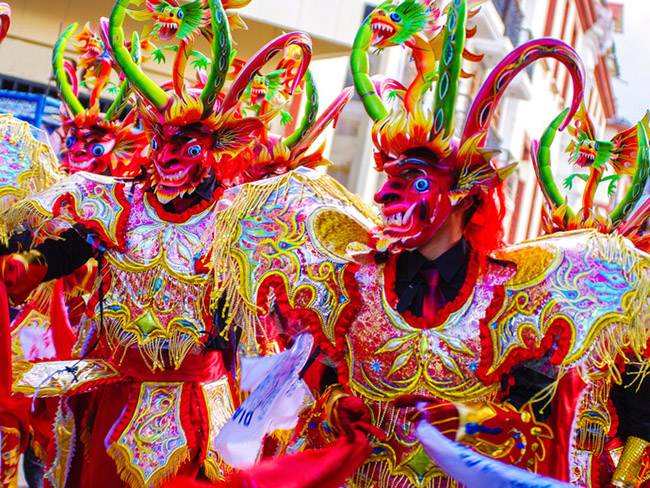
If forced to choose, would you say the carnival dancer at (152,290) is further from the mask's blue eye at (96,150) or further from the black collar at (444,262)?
the mask's blue eye at (96,150)

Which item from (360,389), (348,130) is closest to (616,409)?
(360,389)

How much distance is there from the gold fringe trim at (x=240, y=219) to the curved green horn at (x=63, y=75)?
8.64 ft

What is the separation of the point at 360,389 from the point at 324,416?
0.47 feet

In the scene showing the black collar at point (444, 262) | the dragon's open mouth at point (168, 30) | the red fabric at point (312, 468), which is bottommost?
the red fabric at point (312, 468)

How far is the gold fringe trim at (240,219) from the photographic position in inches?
112

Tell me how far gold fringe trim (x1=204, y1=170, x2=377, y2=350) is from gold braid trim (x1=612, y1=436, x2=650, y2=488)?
1.26 meters

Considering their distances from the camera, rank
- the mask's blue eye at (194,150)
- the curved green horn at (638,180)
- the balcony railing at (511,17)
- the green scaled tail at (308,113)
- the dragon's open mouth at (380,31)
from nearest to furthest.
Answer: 1. the dragon's open mouth at (380,31)
2. the mask's blue eye at (194,150)
3. the curved green horn at (638,180)
4. the green scaled tail at (308,113)
5. the balcony railing at (511,17)

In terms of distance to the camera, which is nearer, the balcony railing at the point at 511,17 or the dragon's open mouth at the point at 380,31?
the dragon's open mouth at the point at 380,31

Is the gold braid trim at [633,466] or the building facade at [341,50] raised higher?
the building facade at [341,50]

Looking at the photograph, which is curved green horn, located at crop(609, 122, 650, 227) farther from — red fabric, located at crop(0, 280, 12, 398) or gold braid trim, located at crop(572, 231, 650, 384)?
red fabric, located at crop(0, 280, 12, 398)

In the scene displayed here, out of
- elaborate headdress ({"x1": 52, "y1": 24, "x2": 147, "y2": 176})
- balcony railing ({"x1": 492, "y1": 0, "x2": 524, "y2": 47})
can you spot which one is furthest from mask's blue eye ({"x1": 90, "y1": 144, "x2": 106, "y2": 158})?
balcony railing ({"x1": 492, "y1": 0, "x2": 524, "y2": 47})

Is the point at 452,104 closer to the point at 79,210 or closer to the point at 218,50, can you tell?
the point at 218,50

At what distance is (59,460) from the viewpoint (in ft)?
12.5

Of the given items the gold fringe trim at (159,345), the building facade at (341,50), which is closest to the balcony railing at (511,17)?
the building facade at (341,50)
